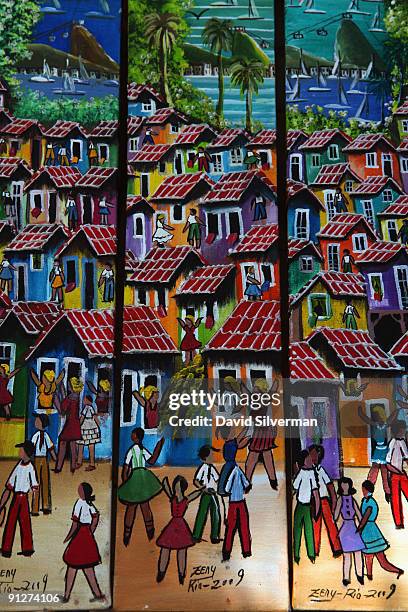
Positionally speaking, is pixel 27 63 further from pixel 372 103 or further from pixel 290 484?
pixel 290 484

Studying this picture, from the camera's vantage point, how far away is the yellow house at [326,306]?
422cm

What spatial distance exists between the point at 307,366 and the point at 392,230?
891 millimetres

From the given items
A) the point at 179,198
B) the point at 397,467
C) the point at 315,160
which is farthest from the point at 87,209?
the point at 397,467

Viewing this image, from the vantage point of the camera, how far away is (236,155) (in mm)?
4402

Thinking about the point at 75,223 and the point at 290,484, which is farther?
the point at 75,223

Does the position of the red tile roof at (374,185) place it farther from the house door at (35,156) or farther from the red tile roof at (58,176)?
the house door at (35,156)

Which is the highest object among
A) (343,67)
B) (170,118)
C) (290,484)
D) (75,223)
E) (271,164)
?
(343,67)

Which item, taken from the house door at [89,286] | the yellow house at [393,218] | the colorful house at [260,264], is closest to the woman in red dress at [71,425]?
the house door at [89,286]

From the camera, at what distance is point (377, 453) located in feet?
13.3

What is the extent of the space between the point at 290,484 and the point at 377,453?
1.54 feet

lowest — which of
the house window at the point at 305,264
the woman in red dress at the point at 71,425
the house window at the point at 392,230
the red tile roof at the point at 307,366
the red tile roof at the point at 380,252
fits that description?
the woman in red dress at the point at 71,425

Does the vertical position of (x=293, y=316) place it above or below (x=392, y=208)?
below

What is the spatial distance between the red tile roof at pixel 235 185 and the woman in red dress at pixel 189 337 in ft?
2.20

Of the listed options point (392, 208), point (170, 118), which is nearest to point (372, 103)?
point (392, 208)
